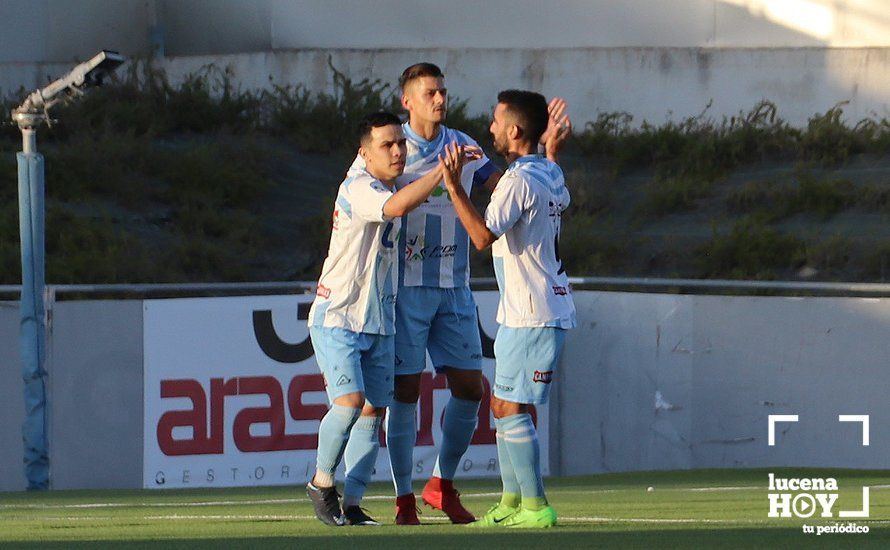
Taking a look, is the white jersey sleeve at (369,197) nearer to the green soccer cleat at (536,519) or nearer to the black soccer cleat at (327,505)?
the black soccer cleat at (327,505)

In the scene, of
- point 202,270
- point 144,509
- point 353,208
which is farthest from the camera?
point 202,270

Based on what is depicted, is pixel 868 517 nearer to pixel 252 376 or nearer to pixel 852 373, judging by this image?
pixel 852 373

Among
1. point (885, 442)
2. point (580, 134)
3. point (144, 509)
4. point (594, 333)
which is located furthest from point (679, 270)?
point (144, 509)

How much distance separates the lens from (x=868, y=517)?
8.12m

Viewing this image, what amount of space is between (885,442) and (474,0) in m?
8.55

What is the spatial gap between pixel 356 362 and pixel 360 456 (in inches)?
19.0

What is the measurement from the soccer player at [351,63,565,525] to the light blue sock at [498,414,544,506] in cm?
68

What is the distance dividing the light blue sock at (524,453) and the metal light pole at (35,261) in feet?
17.6

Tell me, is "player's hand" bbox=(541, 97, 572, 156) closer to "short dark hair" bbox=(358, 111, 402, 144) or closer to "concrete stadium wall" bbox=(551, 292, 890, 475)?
"short dark hair" bbox=(358, 111, 402, 144)

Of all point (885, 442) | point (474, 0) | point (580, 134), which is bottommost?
point (885, 442)

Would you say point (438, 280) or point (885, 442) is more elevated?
point (438, 280)

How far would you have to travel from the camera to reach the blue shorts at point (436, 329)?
8.13 meters

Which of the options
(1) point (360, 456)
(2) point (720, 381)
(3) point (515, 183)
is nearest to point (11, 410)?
(1) point (360, 456)

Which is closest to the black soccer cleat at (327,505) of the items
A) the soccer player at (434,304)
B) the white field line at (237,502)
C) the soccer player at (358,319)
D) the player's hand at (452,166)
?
the soccer player at (358,319)
